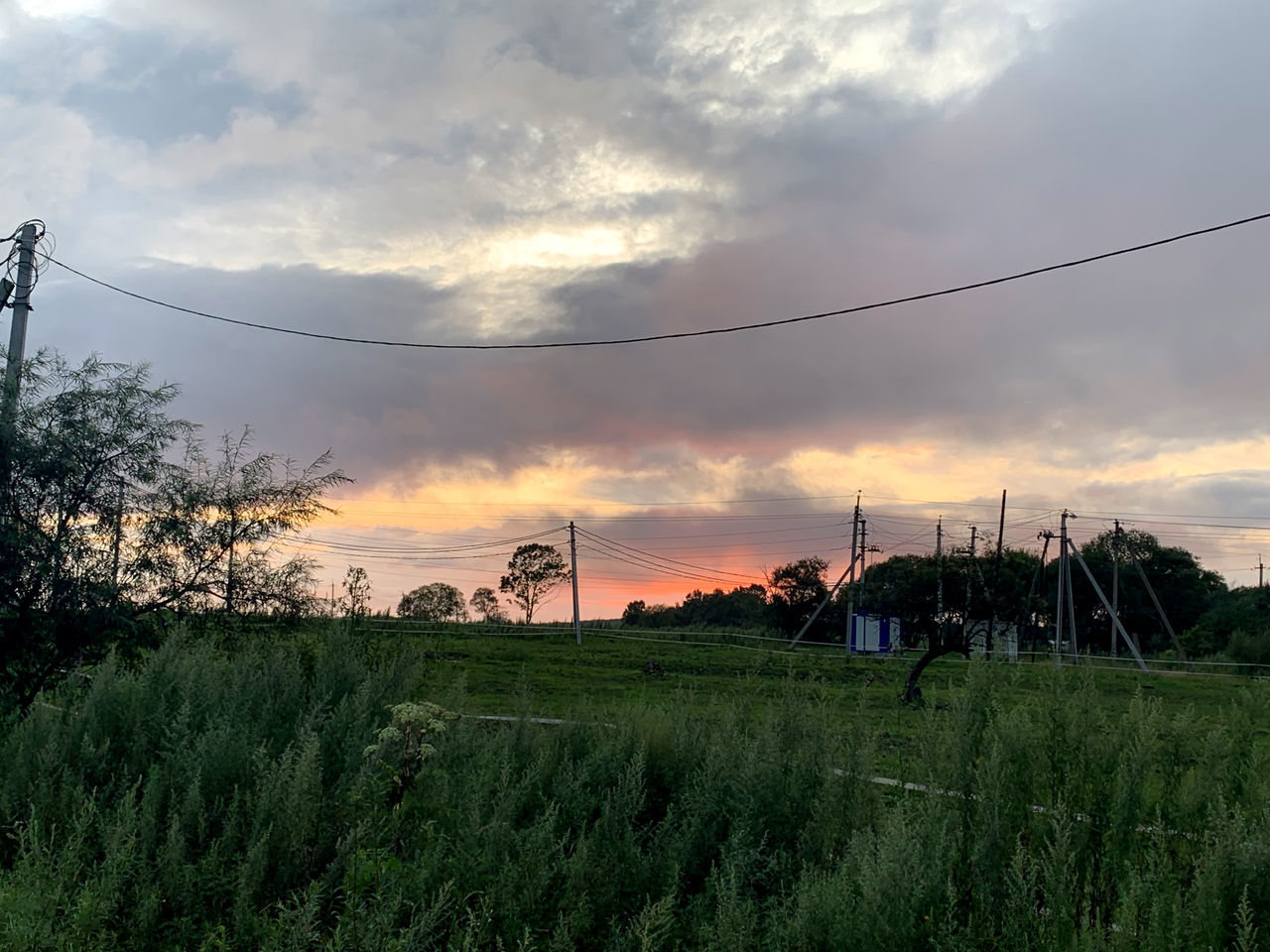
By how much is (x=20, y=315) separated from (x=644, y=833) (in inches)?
458

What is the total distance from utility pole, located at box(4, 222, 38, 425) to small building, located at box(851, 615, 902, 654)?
32.7 metres

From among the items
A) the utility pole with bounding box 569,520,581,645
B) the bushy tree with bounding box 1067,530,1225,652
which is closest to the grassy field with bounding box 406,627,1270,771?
the utility pole with bounding box 569,520,581,645

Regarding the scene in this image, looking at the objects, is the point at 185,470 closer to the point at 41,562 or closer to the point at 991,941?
the point at 41,562

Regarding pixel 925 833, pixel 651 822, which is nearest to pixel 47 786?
pixel 651 822

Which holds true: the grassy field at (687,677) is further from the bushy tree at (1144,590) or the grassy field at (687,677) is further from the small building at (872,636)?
the bushy tree at (1144,590)

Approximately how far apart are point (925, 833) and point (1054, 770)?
162 centimetres

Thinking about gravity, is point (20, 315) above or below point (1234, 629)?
above

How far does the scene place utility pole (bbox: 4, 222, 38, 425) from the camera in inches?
504

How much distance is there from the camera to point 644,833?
8289mm

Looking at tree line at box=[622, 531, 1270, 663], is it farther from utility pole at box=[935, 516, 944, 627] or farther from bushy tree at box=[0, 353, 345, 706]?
bushy tree at box=[0, 353, 345, 706]

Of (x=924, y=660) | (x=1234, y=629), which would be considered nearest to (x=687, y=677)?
(x=924, y=660)

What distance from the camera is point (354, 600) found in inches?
508

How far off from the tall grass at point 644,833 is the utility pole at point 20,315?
4.89 meters

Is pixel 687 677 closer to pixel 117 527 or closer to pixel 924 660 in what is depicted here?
pixel 924 660
